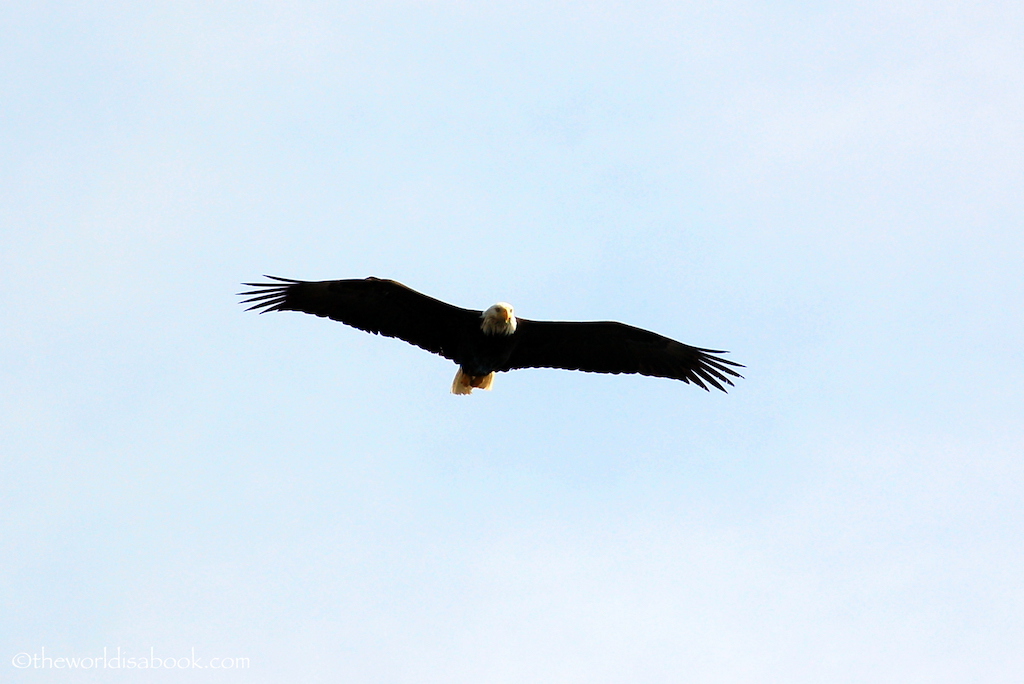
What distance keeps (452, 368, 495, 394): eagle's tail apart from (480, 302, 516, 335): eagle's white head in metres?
0.99

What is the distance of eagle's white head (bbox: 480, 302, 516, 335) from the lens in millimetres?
15680

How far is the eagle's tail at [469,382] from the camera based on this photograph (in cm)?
1677

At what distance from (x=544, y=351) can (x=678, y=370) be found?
6.17ft

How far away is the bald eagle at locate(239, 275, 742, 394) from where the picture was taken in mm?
15875

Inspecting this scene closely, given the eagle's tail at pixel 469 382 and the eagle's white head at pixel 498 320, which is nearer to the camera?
the eagle's white head at pixel 498 320

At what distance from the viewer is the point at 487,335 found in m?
16.0

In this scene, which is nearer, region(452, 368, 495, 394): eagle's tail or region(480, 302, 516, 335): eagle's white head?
region(480, 302, 516, 335): eagle's white head

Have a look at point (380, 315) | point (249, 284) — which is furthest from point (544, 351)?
point (249, 284)

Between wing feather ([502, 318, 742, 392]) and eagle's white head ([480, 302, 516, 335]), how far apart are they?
33 cm

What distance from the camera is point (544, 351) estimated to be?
1673 cm

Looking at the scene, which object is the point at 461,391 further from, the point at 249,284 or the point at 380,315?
the point at 249,284

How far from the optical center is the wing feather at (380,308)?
622 inches

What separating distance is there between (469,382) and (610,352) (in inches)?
76.3

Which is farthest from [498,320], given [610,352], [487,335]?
[610,352]
